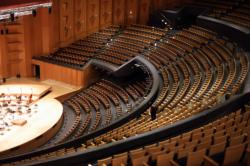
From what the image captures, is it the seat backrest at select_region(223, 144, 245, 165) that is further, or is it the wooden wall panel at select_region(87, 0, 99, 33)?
the wooden wall panel at select_region(87, 0, 99, 33)

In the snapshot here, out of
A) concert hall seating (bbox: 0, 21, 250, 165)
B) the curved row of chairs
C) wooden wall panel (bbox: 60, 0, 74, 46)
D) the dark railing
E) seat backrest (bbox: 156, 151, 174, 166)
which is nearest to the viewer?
seat backrest (bbox: 156, 151, 174, 166)

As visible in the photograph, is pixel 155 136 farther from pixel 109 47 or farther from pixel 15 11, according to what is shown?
pixel 109 47

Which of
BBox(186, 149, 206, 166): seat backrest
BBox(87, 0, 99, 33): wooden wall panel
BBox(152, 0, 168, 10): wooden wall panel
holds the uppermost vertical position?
BBox(152, 0, 168, 10): wooden wall panel

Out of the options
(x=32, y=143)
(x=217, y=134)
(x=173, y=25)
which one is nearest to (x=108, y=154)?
(x=217, y=134)

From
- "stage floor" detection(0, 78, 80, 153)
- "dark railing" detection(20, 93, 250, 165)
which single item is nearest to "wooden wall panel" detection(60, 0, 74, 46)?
"stage floor" detection(0, 78, 80, 153)

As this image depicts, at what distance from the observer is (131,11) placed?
370 inches

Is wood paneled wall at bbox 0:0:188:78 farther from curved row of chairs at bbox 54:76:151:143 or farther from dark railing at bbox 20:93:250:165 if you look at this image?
dark railing at bbox 20:93:250:165

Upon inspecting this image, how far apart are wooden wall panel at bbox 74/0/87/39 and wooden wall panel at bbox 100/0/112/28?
0.51 meters

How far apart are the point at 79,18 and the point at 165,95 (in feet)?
13.2

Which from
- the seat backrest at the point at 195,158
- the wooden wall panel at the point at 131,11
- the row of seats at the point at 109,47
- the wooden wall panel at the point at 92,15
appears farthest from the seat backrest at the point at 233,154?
the wooden wall panel at the point at 131,11

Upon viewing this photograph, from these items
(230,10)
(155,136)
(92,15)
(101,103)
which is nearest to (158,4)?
(92,15)

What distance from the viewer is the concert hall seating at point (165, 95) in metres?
2.47

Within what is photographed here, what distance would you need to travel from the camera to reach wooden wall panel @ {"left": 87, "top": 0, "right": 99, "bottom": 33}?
28.4ft

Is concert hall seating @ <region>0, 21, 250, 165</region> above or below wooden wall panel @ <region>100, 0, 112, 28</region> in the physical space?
below
